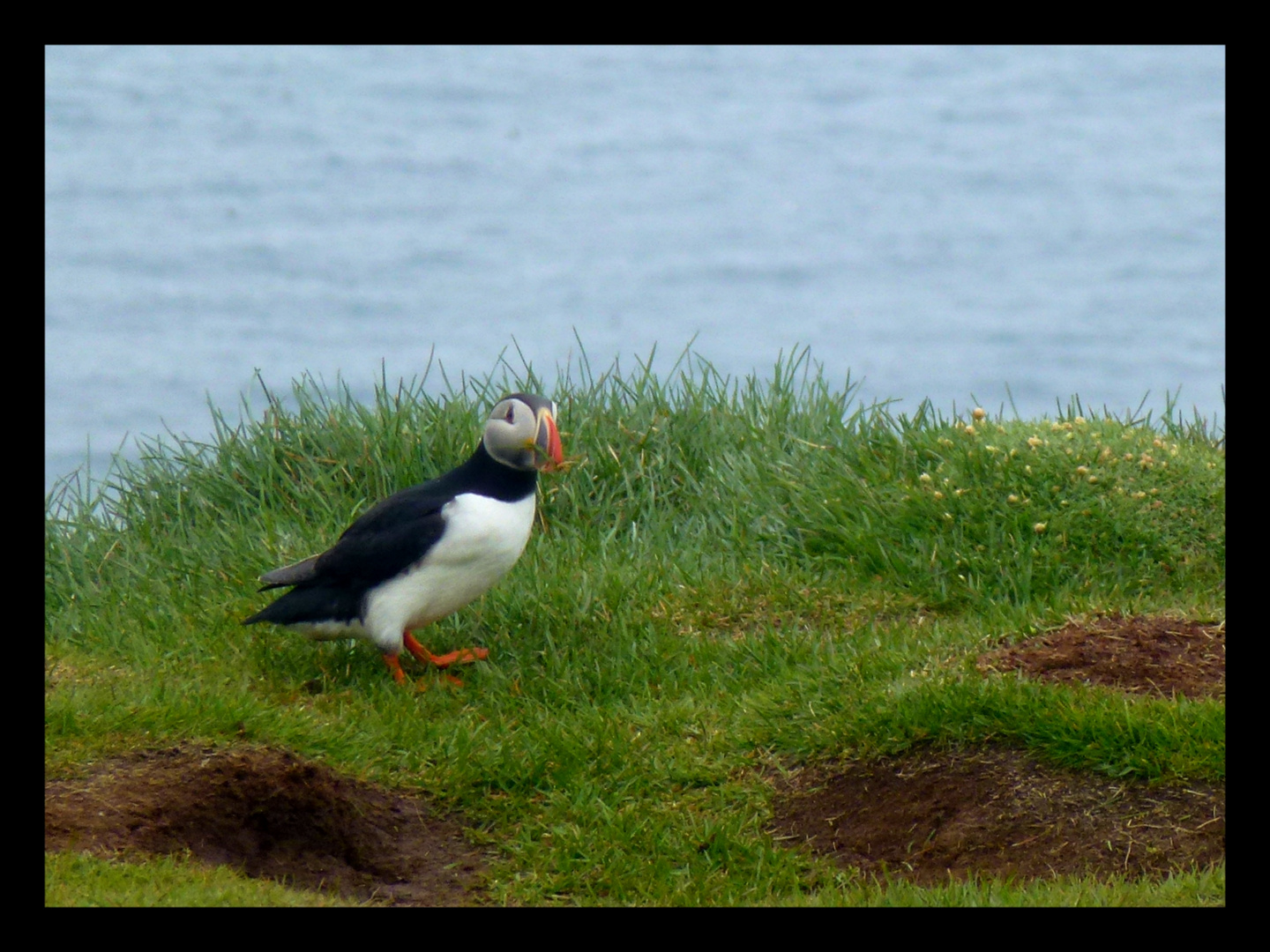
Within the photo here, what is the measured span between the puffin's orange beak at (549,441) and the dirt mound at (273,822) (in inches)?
45.7

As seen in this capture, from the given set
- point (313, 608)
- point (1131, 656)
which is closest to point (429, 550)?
point (313, 608)

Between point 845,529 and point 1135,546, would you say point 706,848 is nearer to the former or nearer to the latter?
point 845,529

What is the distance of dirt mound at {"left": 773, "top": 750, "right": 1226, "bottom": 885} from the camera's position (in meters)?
3.82

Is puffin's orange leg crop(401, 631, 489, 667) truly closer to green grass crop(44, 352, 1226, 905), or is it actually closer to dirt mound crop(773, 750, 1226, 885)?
green grass crop(44, 352, 1226, 905)

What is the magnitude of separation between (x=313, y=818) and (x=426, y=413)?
271cm

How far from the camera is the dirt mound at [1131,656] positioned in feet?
14.6

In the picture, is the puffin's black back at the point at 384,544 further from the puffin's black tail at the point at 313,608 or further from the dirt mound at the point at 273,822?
the dirt mound at the point at 273,822

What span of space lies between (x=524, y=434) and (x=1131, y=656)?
1970mm

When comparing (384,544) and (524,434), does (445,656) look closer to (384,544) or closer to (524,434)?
(384,544)

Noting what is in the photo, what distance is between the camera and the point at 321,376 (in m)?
6.89

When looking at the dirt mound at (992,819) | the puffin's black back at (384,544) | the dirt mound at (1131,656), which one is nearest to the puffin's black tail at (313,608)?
the puffin's black back at (384,544)

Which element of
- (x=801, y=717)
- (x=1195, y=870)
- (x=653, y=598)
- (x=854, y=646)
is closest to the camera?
(x=1195, y=870)

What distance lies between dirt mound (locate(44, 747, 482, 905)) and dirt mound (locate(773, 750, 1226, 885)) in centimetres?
96

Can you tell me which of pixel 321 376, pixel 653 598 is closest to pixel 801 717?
pixel 653 598
